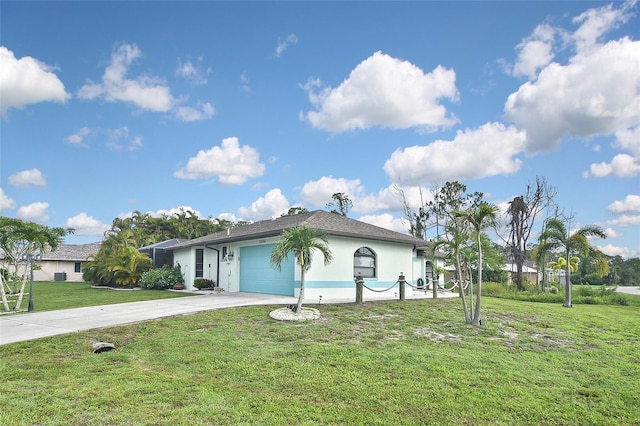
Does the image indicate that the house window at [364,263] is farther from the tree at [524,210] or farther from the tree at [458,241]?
the tree at [524,210]

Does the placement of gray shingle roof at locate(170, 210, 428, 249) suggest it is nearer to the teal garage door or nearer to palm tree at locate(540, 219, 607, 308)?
the teal garage door

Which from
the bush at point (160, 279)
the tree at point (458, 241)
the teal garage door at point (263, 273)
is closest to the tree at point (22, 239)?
the teal garage door at point (263, 273)

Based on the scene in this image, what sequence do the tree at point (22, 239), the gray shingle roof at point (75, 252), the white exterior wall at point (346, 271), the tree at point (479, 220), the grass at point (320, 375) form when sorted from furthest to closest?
the gray shingle roof at point (75, 252) → the white exterior wall at point (346, 271) → the tree at point (22, 239) → the tree at point (479, 220) → the grass at point (320, 375)

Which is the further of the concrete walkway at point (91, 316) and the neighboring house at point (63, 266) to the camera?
the neighboring house at point (63, 266)

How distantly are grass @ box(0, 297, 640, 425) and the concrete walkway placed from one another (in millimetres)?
888

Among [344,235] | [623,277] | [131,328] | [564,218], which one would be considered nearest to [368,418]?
[131,328]

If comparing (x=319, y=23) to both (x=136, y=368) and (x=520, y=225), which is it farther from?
(x=520, y=225)

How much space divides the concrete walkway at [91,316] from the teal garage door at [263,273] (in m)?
1.32

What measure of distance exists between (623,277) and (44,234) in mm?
65286

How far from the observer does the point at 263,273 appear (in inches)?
723

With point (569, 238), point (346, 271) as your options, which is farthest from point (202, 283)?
point (569, 238)

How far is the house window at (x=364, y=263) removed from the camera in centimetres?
1794

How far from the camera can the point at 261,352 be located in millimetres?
7848

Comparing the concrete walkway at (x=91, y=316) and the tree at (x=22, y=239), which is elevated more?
the tree at (x=22, y=239)
